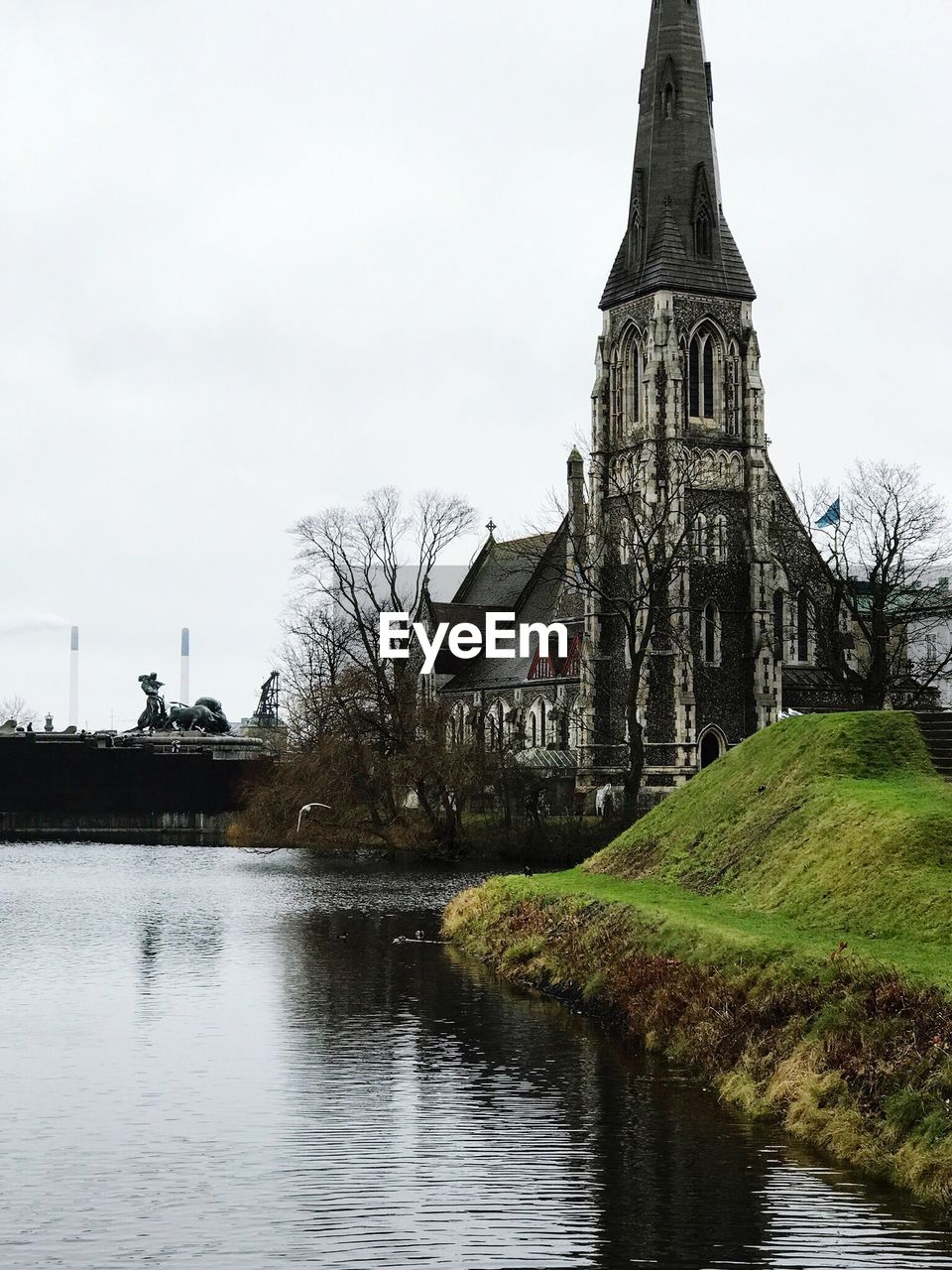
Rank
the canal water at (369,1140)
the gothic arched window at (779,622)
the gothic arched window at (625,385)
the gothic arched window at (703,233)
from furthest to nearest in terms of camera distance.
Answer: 1. the gothic arched window at (779,622)
2. the gothic arched window at (625,385)
3. the gothic arched window at (703,233)
4. the canal water at (369,1140)

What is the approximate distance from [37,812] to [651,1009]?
86.0 metres

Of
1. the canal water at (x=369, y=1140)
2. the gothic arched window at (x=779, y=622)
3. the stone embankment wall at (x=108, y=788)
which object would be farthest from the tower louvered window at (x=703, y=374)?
the canal water at (x=369, y=1140)

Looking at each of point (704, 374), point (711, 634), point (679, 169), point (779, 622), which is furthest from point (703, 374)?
point (779, 622)

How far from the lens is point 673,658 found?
85688 millimetres

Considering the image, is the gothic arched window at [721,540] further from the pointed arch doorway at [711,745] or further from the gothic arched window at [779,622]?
the pointed arch doorway at [711,745]

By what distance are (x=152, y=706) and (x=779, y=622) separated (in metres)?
47.6

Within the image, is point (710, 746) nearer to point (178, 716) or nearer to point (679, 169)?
point (679, 169)

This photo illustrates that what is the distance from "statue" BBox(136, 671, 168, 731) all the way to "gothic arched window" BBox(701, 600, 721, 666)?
45.4 meters

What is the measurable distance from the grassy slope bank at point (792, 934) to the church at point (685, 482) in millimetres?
44561

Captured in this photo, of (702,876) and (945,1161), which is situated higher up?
(702,876)

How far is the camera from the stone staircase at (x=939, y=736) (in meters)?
32.9

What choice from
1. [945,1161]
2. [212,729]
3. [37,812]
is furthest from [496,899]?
[212,729]

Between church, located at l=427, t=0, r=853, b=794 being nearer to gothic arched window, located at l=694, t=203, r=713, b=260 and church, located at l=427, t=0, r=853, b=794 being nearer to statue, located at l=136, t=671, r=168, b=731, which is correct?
gothic arched window, located at l=694, t=203, r=713, b=260

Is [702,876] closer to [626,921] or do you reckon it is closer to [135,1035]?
[626,921]
